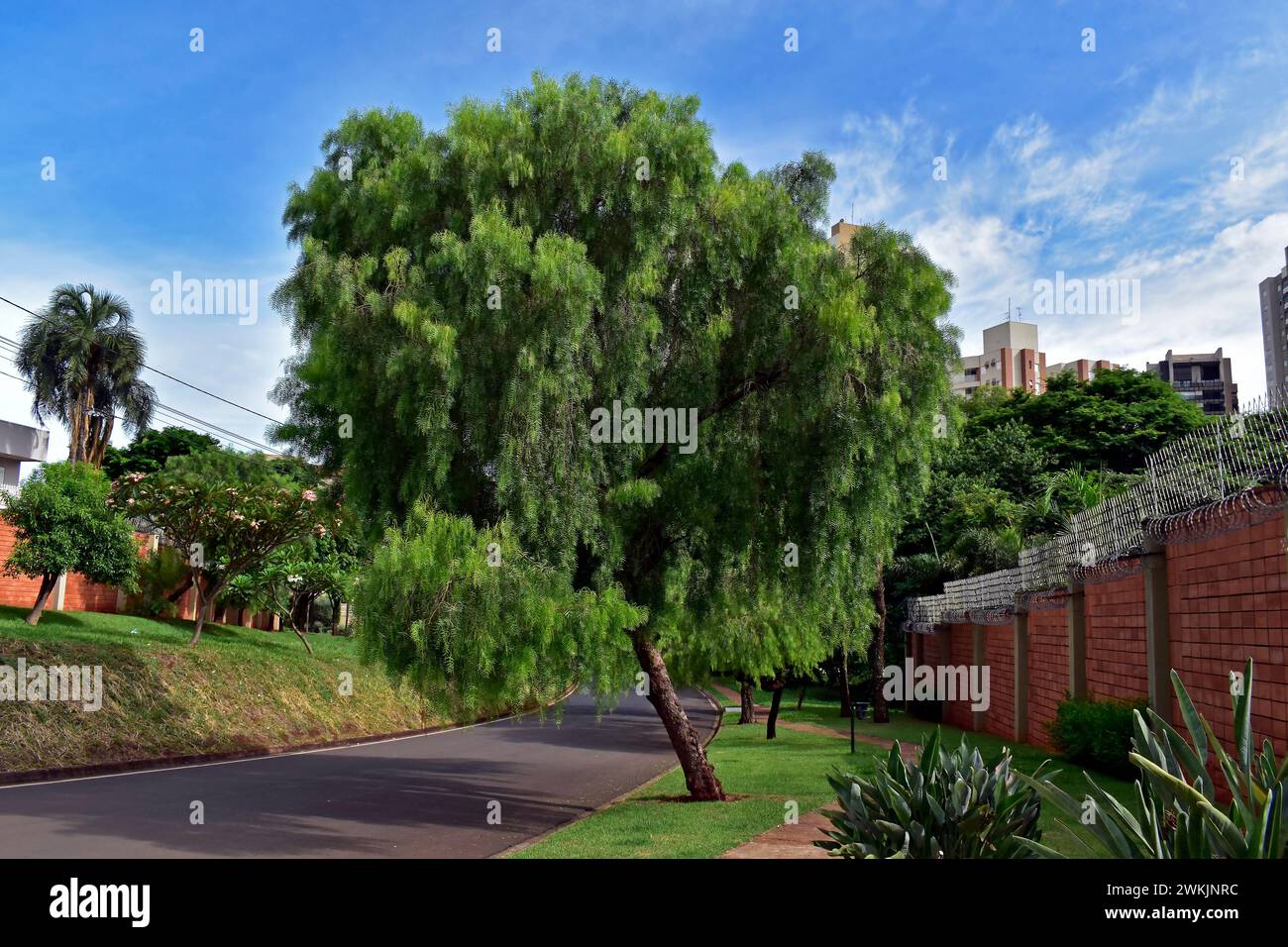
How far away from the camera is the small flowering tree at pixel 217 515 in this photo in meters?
25.8

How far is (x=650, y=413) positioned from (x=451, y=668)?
406 cm

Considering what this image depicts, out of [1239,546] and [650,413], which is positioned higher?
[650,413]

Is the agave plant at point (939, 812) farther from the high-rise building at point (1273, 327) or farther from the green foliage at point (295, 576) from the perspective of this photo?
the high-rise building at point (1273, 327)

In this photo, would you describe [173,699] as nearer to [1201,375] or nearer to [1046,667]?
[1046,667]

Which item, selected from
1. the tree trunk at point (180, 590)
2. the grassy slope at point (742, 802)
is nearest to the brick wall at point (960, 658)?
the grassy slope at point (742, 802)

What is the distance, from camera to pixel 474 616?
31.9 feet

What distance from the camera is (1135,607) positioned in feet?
43.4

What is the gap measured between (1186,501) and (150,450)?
182 ft

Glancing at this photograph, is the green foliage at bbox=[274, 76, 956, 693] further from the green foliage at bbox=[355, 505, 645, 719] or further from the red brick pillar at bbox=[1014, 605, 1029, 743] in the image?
the red brick pillar at bbox=[1014, 605, 1029, 743]

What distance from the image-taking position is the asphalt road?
10.6 meters

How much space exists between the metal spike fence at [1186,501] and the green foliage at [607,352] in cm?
263

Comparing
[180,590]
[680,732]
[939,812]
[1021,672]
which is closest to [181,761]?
[680,732]
